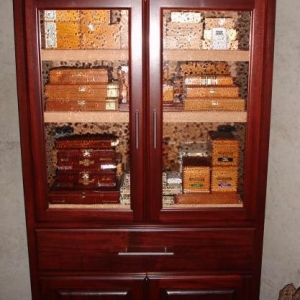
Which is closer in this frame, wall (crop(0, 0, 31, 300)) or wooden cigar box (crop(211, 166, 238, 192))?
wall (crop(0, 0, 31, 300))

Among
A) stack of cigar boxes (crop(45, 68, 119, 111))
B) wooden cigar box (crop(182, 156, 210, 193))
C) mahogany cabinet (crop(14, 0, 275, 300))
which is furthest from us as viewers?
wooden cigar box (crop(182, 156, 210, 193))

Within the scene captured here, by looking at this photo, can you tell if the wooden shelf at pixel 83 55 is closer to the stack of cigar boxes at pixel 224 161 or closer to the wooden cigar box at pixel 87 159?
the wooden cigar box at pixel 87 159

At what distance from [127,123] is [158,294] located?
839mm

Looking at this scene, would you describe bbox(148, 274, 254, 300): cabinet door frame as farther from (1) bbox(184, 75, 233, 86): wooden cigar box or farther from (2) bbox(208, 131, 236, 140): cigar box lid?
(1) bbox(184, 75, 233, 86): wooden cigar box

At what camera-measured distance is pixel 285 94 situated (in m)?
1.90

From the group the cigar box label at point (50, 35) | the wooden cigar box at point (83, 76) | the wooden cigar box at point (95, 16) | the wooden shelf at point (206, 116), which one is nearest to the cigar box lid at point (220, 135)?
the wooden shelf at point (206, 116)

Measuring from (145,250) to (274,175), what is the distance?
696mm

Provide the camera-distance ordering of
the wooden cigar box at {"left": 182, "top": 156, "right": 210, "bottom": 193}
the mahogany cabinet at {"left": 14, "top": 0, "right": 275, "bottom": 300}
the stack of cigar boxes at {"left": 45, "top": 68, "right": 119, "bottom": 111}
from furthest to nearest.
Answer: the wooden cigar box at {"left": 182, "top": 156, "right": 210, "bottom": 193}
the stack of cigar boxes at {"left": 45, "top": 68, "right": 119, "bottom": 111}
the mahogany cabinet at {"left": 14, "top": 0, "right": 275, "bottom": 300}

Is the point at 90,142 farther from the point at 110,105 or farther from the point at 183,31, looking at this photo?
the point at 183,31

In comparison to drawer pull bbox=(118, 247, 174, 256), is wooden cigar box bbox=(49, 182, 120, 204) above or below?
above

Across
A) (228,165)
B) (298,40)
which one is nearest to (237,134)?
(228,165)

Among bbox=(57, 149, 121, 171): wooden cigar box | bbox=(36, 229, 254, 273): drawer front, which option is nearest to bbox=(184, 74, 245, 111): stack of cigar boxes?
bbox=(57, 149, 121, 171): wooden cigar box

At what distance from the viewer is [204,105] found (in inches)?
77.5

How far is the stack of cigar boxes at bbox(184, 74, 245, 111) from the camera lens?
1952 mm
